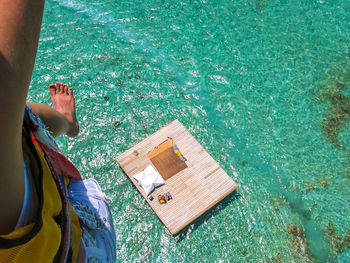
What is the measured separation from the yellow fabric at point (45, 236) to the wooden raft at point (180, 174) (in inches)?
153

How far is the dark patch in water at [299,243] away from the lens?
5.43 m

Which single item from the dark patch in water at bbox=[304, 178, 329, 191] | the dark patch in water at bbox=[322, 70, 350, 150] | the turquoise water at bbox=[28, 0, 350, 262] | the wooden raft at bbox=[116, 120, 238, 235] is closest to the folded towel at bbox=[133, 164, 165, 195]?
the wooden raft at bbox=[116, 120, 238, 235]

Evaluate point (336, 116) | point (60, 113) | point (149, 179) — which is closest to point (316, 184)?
point (336, 116)

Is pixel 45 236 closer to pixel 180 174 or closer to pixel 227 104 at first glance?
pixel 180 174

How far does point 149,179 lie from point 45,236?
4.03 meters


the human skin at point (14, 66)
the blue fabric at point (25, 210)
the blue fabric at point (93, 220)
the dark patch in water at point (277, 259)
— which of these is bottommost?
the dark patch in water at point (277, 259)

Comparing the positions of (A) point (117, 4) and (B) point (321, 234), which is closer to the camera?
(B) point (321, 234)

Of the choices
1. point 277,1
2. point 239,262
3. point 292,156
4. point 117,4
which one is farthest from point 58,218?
point 277,1

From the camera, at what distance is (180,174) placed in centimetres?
543

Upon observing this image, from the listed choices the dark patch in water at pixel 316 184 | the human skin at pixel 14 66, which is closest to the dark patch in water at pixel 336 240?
the dark patch in water at pixel 316 184

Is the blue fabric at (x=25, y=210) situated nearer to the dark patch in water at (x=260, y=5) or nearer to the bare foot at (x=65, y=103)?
the bare foot at (x=65, y=103)

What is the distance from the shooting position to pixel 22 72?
0.83m

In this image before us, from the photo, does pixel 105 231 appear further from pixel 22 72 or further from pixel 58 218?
pixel 22 72

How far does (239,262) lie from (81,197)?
381cm
